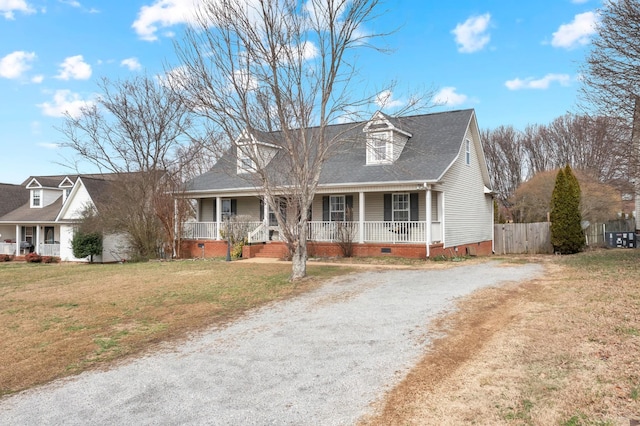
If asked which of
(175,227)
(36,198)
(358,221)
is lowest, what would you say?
(175,227)

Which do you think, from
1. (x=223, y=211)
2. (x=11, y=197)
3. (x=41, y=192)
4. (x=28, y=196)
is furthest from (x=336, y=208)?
(x=11, y=197)

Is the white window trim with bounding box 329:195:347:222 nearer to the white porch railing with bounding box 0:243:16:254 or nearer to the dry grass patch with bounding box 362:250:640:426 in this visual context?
the dry grass patch with bounding box 362:250:640:426

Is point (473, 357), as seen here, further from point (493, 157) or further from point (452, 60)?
point (493, 157)

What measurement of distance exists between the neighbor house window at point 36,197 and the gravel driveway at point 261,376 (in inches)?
1309

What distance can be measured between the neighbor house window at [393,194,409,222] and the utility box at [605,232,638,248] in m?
12.5

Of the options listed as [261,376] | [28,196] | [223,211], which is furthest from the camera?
[28,196]

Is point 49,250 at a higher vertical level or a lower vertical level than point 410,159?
lower

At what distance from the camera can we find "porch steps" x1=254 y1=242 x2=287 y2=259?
65.1 ft

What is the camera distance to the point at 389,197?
65.0 feet

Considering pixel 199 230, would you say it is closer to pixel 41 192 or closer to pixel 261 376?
pixel 261 376

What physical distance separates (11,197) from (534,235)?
39.3 m

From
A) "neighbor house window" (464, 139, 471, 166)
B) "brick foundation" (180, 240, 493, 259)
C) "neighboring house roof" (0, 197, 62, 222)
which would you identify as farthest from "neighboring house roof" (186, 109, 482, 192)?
"neighboring house roof" (0, 197, 62, 222)

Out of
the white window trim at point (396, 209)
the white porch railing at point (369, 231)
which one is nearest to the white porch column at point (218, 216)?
the white porch railing at point (369, 231)

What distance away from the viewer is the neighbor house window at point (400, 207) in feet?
64.2
